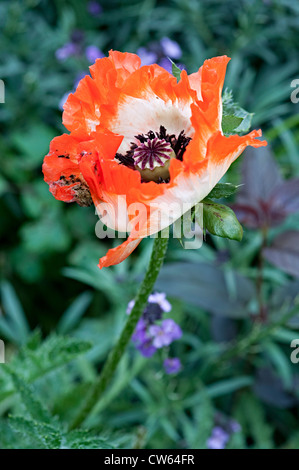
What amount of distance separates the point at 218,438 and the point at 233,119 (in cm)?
64

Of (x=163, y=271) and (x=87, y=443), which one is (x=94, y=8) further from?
(x=87, y=443)

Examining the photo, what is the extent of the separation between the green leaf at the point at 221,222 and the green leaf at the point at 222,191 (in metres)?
0.02

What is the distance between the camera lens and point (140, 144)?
51cm

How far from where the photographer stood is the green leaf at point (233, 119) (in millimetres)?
469

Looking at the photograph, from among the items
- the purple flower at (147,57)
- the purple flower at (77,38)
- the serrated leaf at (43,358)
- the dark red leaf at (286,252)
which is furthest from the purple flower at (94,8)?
the serrated leaf at (43,358)

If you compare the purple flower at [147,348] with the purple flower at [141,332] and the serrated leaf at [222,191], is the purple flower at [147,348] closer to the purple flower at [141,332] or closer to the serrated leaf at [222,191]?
the purple flower at [141,332]

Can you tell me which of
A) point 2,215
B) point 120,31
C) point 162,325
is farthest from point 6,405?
point 120,31

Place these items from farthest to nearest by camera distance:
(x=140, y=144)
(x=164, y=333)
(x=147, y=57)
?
(x=147, y=57)
(x=164, y=333)
(x=140, y=144)

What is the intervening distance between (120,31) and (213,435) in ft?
4.40

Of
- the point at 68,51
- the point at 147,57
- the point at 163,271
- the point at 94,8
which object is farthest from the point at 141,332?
the point at 94,8

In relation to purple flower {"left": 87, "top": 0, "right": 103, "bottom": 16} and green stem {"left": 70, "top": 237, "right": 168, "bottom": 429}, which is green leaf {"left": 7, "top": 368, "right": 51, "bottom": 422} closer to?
green stem {"left": 70, "top": 237, "right": 168, "bottom": 429}

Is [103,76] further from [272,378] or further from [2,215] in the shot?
[2,215]
